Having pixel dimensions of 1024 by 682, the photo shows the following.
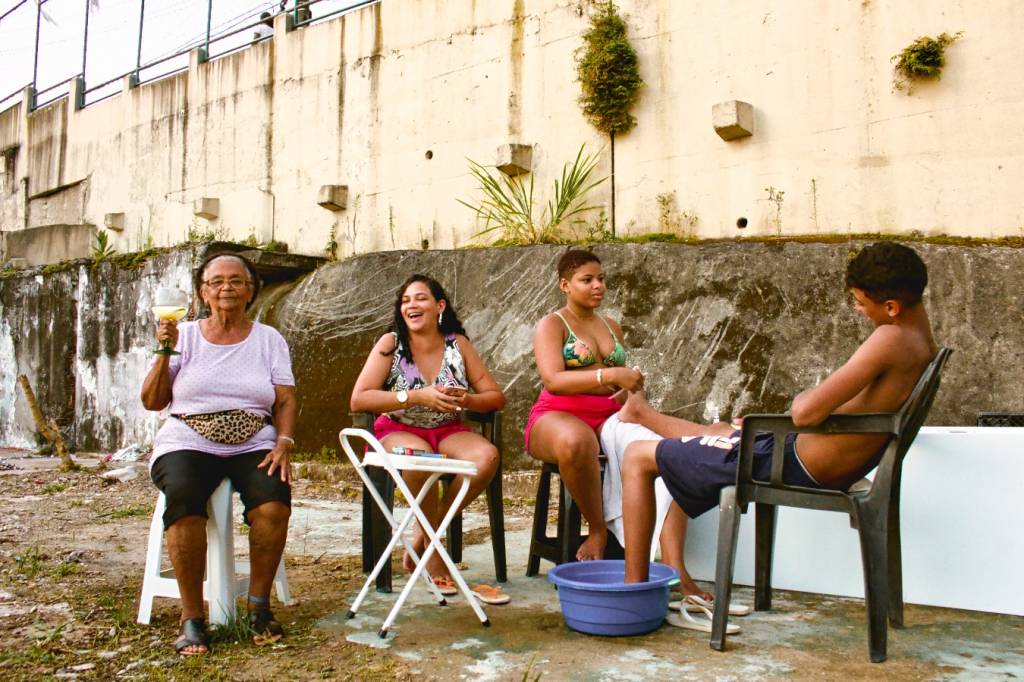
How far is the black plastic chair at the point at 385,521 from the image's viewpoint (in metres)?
3.76

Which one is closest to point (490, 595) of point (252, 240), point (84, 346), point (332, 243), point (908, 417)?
point (908, 417)

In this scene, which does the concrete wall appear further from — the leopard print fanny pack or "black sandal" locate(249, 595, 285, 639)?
"black sandal" locate(249, 595, 285, 639)

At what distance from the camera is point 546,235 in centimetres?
781

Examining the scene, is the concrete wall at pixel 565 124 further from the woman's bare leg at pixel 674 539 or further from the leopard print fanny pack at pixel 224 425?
the leopard print fanny pack at pixel 224 425

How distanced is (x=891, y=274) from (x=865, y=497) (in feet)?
Result: 2.36

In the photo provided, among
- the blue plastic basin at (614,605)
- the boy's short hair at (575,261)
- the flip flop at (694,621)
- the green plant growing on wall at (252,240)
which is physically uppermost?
the green plant growing on wall at (252,240)

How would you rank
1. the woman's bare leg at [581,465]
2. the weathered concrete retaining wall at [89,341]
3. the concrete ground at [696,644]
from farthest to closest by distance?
the weathered concrete retaining wall at [89,341]
the woman's bare leg at [581,465]
the concrete ground at [696,644]

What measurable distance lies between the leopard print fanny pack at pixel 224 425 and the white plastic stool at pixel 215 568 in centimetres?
16

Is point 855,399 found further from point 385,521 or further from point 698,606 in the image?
point 385,521

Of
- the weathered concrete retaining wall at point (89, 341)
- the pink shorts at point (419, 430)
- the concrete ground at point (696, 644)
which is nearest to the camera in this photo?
the concrete ground at point (696, 644)

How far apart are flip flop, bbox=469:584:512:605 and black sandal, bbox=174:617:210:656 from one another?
3.43 feet

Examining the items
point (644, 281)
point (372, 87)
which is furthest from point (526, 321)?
point (372, 87)

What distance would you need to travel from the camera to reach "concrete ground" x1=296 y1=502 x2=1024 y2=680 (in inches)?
104

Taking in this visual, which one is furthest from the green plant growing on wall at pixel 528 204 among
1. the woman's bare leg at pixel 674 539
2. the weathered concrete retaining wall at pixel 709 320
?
the woman's bare leg at pixel 674 539
